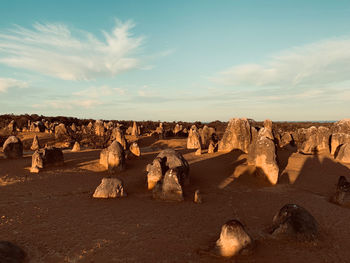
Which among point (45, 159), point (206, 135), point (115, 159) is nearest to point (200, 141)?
point (206, 135)

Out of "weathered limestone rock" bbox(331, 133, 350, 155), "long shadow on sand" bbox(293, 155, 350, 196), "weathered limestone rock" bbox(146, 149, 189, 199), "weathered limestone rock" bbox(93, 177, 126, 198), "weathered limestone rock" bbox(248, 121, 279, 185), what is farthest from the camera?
"weathered limestone rock" bbox(331, 133, 350, 155)

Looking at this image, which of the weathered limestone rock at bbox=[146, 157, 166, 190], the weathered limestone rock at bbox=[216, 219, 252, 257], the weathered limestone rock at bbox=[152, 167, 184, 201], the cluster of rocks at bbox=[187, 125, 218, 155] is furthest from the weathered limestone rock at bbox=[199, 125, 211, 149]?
the weathered limestone rock at bbox=[216, 219, 252, 257]

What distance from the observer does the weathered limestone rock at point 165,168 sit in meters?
13.8

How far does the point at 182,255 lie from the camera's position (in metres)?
7.03

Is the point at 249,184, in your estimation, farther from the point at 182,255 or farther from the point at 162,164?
the point at 182,255

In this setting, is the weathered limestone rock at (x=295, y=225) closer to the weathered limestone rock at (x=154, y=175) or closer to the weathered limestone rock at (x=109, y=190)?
the weathered limestone rock at (x=154, y=175)

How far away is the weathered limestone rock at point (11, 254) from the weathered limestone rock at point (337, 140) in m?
24.5

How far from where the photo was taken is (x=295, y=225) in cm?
816

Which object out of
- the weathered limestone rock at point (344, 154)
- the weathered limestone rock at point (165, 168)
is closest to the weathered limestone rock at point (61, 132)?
the weathered limestone rock at point (165, 168)

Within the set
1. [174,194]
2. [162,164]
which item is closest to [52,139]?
[162,164]

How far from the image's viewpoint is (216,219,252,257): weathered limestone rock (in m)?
6.96

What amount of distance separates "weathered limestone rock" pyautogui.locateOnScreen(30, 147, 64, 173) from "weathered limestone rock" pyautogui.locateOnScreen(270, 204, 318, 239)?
53.3ft

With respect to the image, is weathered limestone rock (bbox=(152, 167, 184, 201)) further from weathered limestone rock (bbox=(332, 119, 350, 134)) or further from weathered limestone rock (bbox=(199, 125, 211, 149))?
weathered limestone rock (bbox=(332, 119, 350, 134))

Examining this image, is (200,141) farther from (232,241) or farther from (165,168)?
(232,241)
